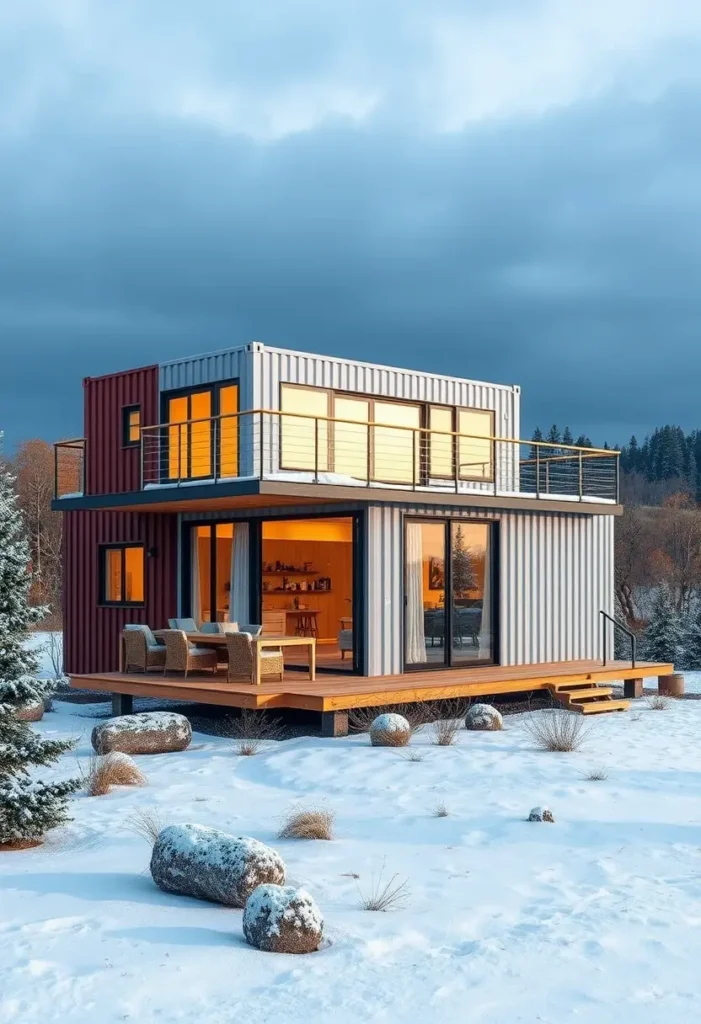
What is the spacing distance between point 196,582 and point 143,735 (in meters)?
5.74

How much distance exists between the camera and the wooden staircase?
1590 cm

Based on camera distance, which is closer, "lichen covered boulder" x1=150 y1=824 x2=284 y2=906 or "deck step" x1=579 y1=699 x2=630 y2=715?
"lichen covered boulder" x1=150 y1=824 x2=284 y2=906

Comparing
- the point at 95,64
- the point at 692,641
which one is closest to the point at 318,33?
the point at 95,64

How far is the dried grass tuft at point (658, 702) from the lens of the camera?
16445 mm

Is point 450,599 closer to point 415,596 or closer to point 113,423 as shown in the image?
point 415,596

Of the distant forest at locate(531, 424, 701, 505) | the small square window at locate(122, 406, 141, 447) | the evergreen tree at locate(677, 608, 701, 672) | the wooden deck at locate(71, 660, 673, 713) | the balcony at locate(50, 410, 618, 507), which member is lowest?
the evergreen tree at locate(677, 608, 701, 672)

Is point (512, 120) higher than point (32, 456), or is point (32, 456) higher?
point (512, 120)

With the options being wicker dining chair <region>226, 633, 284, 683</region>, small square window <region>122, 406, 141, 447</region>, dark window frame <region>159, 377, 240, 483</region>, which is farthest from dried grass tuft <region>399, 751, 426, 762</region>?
small square window <region>122, 406, 141, 447</region>

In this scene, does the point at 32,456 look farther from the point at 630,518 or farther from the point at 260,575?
the point at 260,575

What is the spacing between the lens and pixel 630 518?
5069cm

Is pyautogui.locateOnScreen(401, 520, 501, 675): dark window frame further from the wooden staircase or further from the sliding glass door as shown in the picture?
the wooden staircase

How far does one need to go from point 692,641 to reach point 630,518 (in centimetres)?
2467

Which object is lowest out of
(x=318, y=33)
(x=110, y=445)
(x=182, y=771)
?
(x=182, y=771)

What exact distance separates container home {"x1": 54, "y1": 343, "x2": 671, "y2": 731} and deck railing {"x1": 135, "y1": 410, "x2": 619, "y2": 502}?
0.04m
